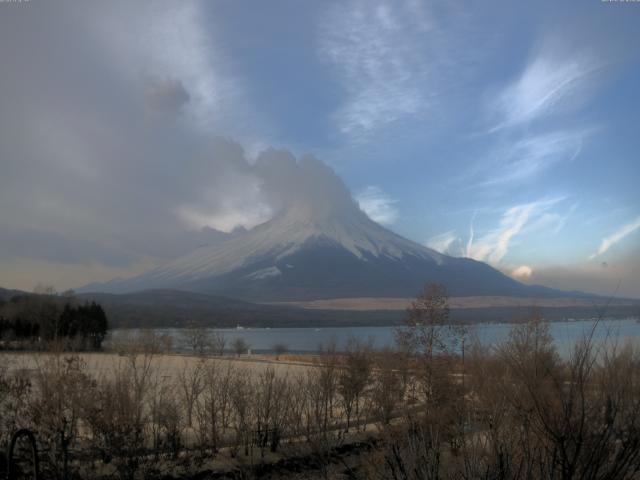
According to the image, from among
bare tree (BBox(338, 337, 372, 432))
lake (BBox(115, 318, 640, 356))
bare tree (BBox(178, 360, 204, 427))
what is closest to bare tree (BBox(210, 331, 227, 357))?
lake (BBox(115, 318, 640, 356))

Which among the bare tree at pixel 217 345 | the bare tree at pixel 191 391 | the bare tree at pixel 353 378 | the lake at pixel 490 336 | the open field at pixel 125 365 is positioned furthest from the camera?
the bare tree at pixel 217 345

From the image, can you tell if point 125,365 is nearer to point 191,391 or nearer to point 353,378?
point 191,391

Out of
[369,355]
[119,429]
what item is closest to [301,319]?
[369,355]

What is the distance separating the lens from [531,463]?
13.9ft

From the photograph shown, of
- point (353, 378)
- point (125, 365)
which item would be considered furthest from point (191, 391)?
point (125, 365)

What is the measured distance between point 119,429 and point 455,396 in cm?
859

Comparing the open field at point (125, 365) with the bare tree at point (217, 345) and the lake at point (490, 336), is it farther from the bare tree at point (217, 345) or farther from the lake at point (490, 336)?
the bare tree at point (217, 345)

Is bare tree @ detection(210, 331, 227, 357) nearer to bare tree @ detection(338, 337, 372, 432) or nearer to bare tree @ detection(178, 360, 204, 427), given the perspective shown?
bare tree @ detection(338, 337, 372, 432)

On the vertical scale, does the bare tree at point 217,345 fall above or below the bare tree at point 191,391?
below

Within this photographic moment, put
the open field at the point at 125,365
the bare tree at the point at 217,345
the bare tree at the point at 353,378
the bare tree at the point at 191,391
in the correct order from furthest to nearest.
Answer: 1. the bare tree at the point at 217,345
2. the bare tree at the point at 353,378
3. the bare tree at the point at 191,391
4. the open field at the point at 125,365

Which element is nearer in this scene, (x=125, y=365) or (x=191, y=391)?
(x=125, y=365)

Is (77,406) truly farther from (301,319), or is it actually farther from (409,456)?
(301,319)

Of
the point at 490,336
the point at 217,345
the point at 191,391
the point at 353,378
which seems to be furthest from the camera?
the point at 217,345

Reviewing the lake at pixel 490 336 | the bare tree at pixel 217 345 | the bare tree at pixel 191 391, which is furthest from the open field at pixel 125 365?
the bare tree at pixel 217 345
